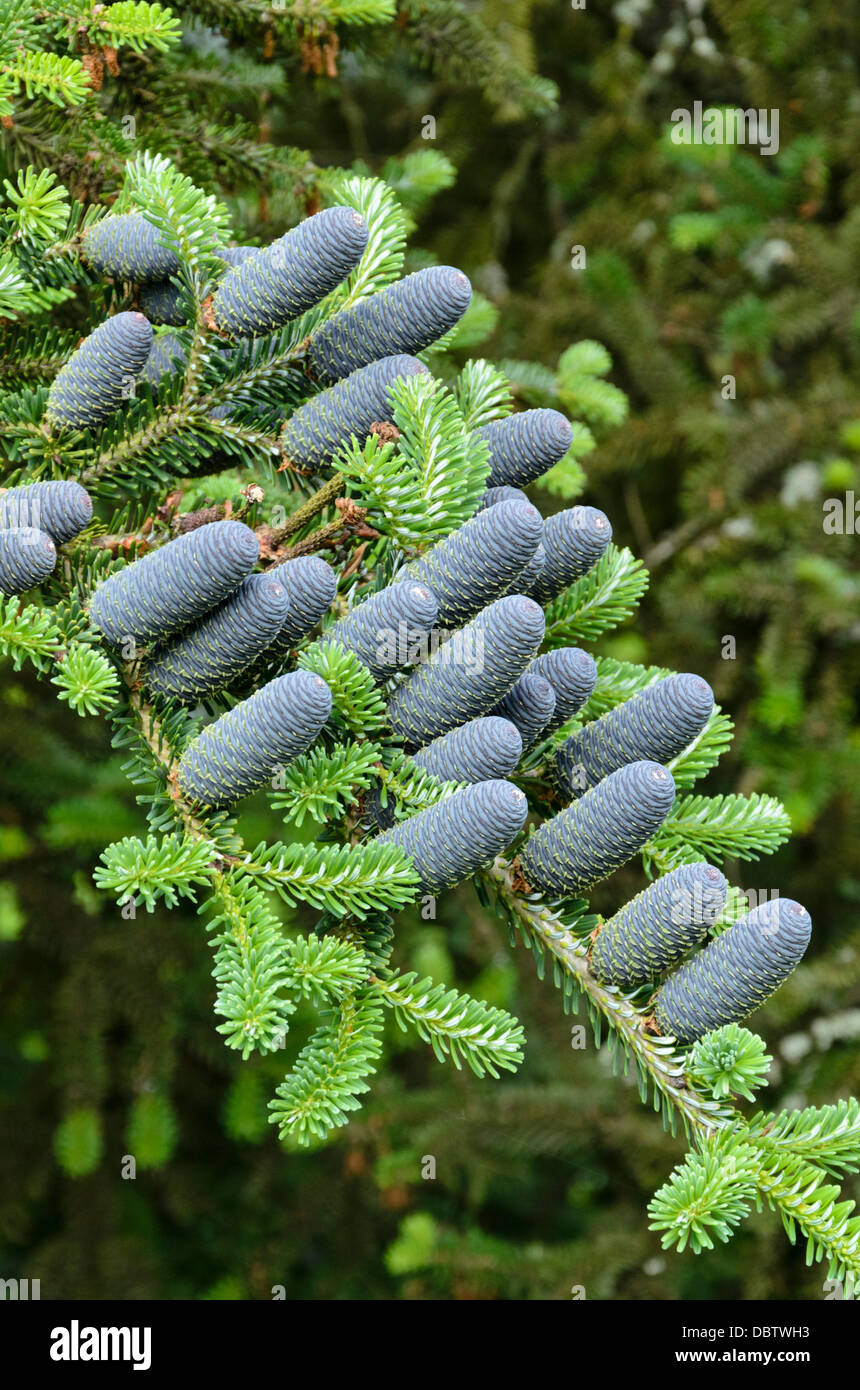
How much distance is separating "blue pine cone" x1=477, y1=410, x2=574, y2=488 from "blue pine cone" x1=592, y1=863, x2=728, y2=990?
38cm

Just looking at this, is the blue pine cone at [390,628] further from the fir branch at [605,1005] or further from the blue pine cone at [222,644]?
the fir branch at [605,1005]

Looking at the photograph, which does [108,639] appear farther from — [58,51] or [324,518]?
[58,51]

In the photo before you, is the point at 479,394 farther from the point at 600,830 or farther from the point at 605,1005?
the point at 605,1005

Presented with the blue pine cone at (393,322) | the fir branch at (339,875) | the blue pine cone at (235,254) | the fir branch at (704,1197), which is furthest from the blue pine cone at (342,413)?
the fir branch at (704,1197)

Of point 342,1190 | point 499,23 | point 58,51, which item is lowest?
point 342,1190

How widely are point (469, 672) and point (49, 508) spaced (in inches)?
14.1

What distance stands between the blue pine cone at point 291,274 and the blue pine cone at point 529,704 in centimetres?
36

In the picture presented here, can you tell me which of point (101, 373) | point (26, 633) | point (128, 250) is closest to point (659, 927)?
point (26, 633)

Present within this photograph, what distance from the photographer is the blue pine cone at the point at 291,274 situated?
38.8 inches

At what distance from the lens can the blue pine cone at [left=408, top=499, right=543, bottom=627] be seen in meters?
0.93

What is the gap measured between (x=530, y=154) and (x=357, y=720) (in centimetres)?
245

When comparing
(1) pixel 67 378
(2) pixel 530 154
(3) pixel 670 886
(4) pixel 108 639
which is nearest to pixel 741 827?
(3) pixel 670 886

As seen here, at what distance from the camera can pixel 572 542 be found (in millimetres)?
1074

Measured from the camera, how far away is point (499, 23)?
2334 millimetres
